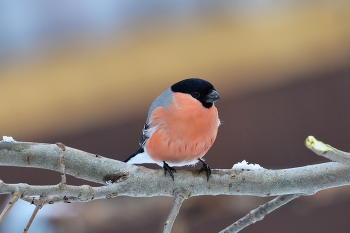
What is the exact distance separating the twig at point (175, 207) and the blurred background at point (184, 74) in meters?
1.35

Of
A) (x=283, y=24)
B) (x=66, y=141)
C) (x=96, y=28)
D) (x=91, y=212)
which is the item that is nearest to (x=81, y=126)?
(x=66, y=141)

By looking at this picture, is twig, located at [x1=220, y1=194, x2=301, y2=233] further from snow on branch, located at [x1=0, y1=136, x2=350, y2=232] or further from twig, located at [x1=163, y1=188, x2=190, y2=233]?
twig, located at [x1=163, y1=188, x2=190, y2=233]

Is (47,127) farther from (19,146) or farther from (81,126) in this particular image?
(19,146)

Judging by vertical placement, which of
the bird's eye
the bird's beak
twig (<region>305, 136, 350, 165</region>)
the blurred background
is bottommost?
twig (<region>305, 136, 350, 165</region>)

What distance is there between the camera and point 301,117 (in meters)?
2.51

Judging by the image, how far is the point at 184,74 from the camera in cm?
259

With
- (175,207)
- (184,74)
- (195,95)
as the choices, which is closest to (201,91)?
(195,95)

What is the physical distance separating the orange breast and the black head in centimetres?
1

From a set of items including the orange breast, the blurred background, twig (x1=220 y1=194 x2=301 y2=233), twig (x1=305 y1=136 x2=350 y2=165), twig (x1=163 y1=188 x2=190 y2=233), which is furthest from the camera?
the blurred background

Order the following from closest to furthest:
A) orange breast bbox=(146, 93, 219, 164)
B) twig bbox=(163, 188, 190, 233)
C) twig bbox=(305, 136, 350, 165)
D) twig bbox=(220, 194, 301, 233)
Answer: twig bbox=(305, 136, 350, 165)
twig bbox=(163, 188, 190, 233)
twig bbox=(220, 194, 301, 233)
orange breast bbox=(146, 93, 219, 164)

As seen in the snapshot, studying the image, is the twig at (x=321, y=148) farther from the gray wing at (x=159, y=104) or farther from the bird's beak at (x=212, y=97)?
the gray wing at (x=159, y=104)

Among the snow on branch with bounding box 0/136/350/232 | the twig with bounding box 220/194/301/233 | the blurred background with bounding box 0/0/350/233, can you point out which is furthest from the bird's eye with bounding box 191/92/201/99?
the blurred background with bounding box 0/0/350/233

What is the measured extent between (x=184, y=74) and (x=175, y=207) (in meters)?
1.63

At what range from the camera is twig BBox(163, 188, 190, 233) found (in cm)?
94
